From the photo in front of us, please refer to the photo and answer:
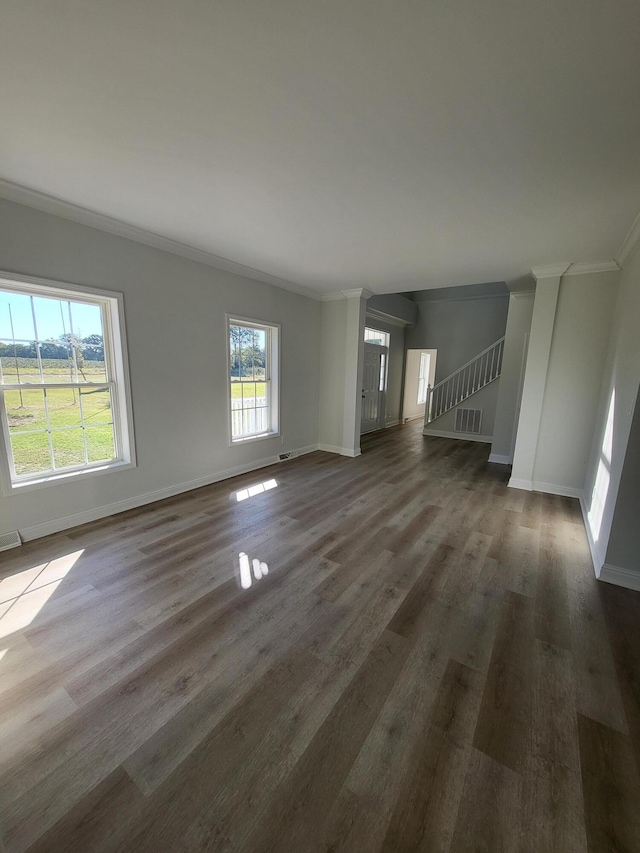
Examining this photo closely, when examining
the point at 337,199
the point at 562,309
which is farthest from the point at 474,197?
the point at 562,309

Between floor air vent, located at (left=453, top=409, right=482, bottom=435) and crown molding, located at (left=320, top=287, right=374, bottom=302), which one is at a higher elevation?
crown molding, located at (left=320, top=287, right=374, bottom=302)

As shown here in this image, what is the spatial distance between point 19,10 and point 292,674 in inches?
112

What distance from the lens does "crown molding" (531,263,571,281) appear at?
3664mm

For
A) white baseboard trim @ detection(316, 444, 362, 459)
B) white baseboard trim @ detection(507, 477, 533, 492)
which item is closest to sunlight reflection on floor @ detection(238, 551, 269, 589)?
white baseboard trim @ detection(316, 444, 362, 459)

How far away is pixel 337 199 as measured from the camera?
2367 millimetres

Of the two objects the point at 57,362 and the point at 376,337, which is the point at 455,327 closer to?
the point at 376,337

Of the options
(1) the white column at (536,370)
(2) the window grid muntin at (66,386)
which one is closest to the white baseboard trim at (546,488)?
(1) the white column at (536,370)

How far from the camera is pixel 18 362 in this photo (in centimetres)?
258

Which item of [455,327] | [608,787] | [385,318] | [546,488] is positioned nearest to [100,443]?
[608,787]

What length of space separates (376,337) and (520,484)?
4.57 m

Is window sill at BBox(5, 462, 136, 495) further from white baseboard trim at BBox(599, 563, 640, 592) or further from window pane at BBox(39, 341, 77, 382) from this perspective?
white baseboard trim at BBox(599, 563, 640, 592)

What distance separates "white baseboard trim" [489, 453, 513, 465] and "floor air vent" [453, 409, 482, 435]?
1621mm

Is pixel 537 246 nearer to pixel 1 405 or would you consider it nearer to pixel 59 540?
pixel 1 405

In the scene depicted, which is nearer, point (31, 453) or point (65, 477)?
point (31, 453)
